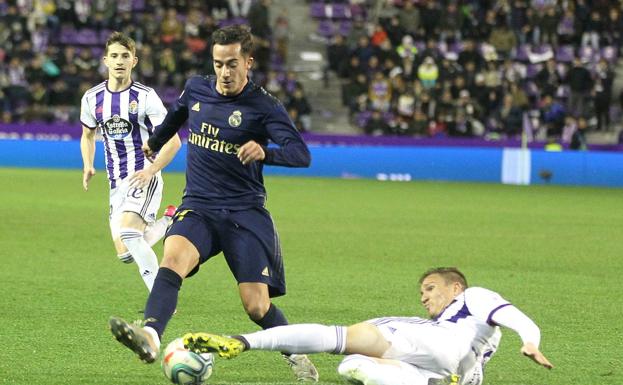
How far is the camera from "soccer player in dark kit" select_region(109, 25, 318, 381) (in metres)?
6.59

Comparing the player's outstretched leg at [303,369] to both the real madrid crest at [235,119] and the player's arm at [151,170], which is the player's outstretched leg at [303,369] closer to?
the real madrid crest at [235,119]

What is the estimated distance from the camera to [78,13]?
31.1m

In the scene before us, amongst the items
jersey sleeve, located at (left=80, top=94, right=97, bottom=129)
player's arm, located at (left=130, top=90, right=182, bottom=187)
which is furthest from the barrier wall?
player's arm, located at (left=130, top=90, right=182, bottom=187)

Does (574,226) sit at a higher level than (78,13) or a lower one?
lower

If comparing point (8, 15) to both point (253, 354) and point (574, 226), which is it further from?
point (253, 354)

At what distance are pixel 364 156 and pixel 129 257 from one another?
55.8 feet

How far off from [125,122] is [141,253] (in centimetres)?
106

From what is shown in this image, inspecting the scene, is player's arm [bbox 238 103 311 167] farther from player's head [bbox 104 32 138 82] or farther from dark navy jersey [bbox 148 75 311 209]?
player's head [bbox 104 32 138 82]

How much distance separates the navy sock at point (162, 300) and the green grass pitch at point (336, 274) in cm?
48

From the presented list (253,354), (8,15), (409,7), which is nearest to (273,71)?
(409,7)

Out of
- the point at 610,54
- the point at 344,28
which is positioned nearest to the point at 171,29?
the point at 344,28

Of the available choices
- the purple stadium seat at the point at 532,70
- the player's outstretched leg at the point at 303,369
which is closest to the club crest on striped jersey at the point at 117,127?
the player's outstretched leg at the point at 303,369

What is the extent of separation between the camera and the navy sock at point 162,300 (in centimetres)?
622

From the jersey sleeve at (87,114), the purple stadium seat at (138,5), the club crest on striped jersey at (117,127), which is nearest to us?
the club crest on striped jersey at (117,127)
